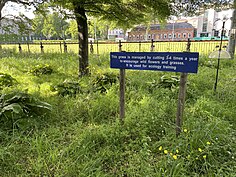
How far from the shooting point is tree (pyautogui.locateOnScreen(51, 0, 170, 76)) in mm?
4738

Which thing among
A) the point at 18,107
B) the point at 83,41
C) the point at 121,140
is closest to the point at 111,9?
the point at 83,41

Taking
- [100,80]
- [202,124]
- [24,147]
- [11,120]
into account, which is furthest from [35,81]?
[202,124]

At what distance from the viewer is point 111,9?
5430mm

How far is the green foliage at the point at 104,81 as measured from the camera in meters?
4.57

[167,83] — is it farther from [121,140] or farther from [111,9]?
[111,9]

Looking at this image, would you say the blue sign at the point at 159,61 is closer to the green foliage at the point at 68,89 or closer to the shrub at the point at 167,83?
the green foliage at the point at 68,89

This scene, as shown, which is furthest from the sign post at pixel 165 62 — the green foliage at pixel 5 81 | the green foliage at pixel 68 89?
the green foliage at pixel 5 81

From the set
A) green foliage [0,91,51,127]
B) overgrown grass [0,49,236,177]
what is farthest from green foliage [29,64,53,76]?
green foliage [0,91,51,127]

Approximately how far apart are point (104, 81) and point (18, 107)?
238 centimetres

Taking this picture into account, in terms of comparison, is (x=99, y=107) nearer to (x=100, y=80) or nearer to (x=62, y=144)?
(x=62, y=144)

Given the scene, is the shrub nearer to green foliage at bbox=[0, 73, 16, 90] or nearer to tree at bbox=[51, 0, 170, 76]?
tree at bbox=[51, 0, 170, 76]

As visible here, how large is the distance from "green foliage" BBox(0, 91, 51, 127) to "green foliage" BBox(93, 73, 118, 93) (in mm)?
1543

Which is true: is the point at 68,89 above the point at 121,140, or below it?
above

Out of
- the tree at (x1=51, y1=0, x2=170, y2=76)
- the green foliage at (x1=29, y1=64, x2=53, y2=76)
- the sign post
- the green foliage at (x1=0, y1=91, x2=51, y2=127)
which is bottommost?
the green foliage at (x1=0, y1=91, x2=51, y2=127)
